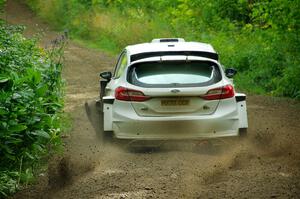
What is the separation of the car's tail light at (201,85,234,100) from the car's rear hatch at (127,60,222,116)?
0.15ft

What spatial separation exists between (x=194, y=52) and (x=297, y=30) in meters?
6.78

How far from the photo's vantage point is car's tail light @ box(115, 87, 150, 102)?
31.5 feet

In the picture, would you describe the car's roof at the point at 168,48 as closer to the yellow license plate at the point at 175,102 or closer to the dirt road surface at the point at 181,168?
the yellow license plate at the point at 175,102

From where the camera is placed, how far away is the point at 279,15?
16500 millimetres

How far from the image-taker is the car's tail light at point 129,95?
9.59 metres

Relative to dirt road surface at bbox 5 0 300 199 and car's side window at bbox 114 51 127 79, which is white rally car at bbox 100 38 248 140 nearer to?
dirt road surface at bbox 5 0 300 199

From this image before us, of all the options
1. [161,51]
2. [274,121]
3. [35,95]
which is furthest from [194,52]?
[274,121]

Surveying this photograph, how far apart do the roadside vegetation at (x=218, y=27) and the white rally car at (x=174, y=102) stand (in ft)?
21.8

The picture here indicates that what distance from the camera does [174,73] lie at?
31.9 ft

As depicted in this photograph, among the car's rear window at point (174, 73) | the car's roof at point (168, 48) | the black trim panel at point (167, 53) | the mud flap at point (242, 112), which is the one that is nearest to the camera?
the car's rear window at point (174, 73)

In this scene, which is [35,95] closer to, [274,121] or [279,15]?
[274,121]

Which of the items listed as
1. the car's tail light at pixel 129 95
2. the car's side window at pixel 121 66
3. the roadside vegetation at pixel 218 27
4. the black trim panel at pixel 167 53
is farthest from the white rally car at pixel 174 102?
the roadside vegetation at pixel 218 27

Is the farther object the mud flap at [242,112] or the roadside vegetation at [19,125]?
the mud flap at [242,112]

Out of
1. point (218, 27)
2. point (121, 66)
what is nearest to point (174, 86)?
point (121, 66)
